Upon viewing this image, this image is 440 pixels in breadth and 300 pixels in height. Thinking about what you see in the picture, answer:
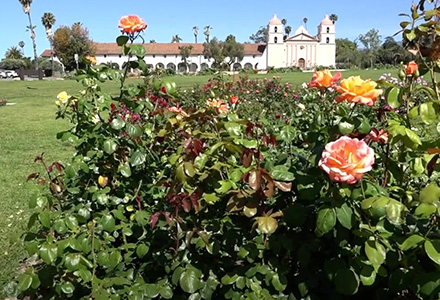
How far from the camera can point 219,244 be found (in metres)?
1.66

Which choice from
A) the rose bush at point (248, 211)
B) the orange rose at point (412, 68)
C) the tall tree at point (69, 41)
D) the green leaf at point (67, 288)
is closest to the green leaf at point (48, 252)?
the rose bush at point (248, 211)

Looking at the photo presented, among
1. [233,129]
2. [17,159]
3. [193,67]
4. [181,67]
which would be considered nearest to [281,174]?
[233,129]

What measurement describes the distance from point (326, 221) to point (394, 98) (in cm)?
44

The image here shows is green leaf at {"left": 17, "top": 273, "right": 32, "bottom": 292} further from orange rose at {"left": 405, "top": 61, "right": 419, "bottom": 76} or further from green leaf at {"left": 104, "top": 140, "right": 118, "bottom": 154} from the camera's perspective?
orange rose at {"left": 405, "top": 61, "right": 419, "bottom": 76}

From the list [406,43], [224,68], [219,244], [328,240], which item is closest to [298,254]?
[328,240]

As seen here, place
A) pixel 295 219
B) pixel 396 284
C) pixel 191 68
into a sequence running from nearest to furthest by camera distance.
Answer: pixel 396 284 < pixel 295 219 < pixel 191 68

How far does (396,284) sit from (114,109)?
1577 millimetres

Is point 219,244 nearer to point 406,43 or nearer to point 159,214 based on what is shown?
point 159,214

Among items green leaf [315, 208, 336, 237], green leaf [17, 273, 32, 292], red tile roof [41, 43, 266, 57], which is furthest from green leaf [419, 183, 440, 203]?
red tile roof [41, 43, 266, 57]

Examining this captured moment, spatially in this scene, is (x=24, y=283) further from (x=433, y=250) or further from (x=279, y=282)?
(x=433, y=250)

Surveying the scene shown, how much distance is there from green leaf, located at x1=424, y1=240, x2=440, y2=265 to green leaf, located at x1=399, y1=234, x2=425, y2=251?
0.03 m

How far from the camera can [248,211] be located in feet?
5.01

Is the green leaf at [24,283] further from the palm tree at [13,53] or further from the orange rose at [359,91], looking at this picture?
the palm tree at [13,53]

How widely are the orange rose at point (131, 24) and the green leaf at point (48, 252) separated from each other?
36.6 inches
